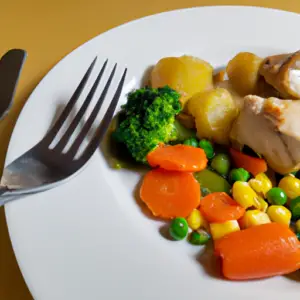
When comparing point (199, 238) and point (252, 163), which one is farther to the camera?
point (252, 163)

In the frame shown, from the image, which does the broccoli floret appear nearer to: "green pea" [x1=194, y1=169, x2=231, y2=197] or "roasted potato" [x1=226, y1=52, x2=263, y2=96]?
"green pea" [x1=194, y1=169, x2=231, y2=197]

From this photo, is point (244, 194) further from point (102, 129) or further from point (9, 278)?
point (9, 278)

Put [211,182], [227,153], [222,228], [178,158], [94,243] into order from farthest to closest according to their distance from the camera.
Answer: [227,153], [211,182], [178,158], [222,228], [94,243]

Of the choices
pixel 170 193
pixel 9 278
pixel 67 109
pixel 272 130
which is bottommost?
pixel 9 278

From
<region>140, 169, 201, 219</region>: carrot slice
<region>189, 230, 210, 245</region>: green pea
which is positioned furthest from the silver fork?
<region>189, 230, 210, 245</region>: green pea

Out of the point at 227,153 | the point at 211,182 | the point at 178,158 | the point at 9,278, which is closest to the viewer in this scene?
the point at 9,278

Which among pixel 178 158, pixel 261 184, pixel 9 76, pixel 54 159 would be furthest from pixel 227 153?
pixel 9 76
